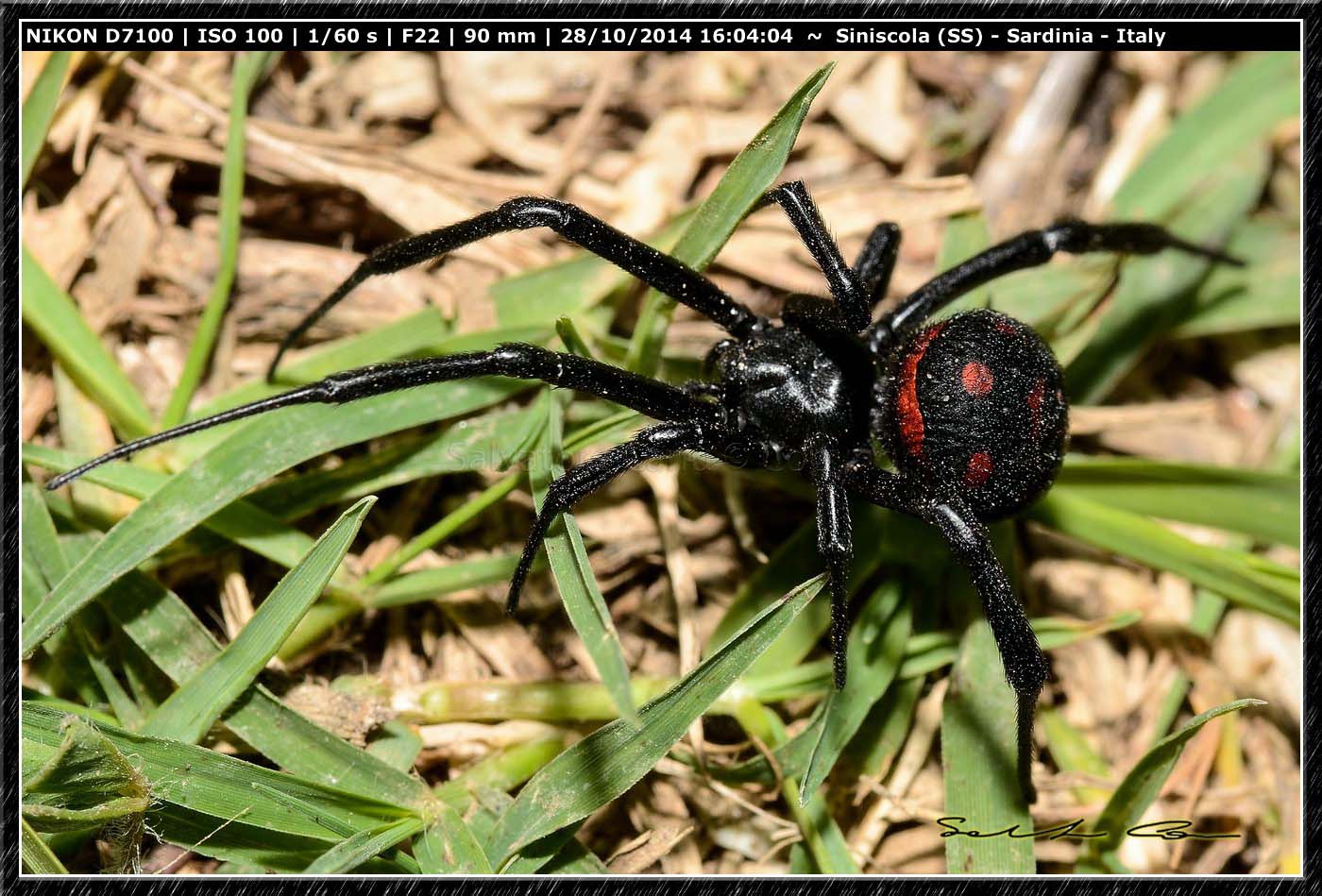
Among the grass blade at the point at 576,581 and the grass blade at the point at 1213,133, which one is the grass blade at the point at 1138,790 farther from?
the grass blade at the point at 1213,133

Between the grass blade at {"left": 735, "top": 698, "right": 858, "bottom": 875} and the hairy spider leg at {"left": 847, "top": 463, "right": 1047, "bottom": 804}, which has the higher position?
the hairy spider leg at {"left": 847, "top": 463, "right": 1047, "bottom": 804}

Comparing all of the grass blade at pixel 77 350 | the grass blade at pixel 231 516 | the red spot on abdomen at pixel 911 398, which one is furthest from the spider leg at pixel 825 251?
the grass blade at pixel 77 350

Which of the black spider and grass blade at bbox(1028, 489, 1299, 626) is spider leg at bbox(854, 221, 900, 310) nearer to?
the black spider

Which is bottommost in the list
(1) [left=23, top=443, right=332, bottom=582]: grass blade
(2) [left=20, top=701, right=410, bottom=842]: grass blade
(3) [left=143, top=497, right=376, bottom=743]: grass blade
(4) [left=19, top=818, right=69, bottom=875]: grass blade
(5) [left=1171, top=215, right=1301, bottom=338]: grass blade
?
(4) [left=19, top=818, right=69, bottom=875]: grass blade

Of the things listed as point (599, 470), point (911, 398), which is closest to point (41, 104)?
point (599, 470)

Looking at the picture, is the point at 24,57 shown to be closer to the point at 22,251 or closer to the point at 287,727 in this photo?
the point at 22,251

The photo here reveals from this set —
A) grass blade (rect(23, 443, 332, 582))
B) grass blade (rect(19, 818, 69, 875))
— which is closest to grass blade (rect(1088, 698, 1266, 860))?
grass blade (rect(23, 443, 332, 582))

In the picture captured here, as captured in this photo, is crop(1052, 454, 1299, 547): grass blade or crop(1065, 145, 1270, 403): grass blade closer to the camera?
crop(1052, 454, 1299, 547): grass blade

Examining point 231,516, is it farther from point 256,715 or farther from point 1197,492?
point 1197,492
